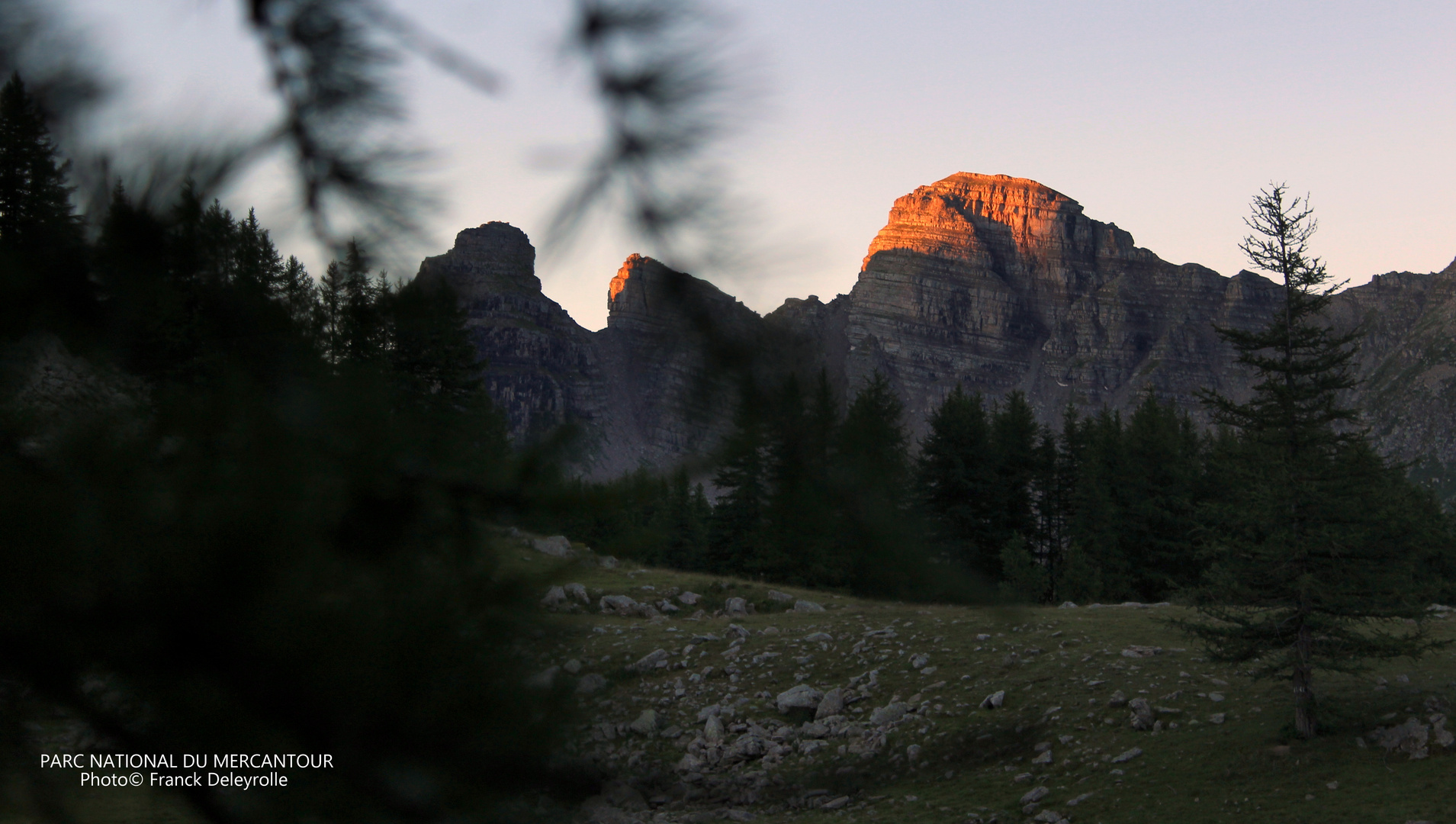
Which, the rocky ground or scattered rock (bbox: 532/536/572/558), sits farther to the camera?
the rocky ground

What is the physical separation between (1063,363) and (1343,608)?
7770 inches

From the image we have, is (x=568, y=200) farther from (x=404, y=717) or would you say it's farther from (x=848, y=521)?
(x=404, y=717)

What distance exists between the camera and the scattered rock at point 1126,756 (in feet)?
35.5

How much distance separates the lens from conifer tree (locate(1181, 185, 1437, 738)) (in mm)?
11586

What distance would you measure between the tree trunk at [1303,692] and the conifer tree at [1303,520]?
0.01m

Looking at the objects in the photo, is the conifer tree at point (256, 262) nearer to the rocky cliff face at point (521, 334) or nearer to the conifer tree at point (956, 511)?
the rocky cliff face at point (521, 334)

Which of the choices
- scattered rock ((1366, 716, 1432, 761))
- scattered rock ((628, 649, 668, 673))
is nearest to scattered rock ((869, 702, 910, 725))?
scattered rock ((628, 649, 668, 673))

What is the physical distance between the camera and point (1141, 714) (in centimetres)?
1169

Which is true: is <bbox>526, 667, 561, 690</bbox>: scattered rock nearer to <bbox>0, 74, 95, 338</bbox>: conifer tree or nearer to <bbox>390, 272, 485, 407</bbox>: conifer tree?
<bbox>390, 272, 485, 407</bbox>: conifer tree

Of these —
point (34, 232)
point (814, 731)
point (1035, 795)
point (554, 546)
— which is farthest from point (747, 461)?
point (814, 731)

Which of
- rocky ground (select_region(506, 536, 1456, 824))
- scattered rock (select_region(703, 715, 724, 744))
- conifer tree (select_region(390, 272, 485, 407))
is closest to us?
conifer tree (select_region(390, 272, 485, 407))

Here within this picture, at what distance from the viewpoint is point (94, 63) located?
172 cm

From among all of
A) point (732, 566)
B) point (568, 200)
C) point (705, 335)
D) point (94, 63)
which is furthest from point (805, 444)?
point (732, 566)

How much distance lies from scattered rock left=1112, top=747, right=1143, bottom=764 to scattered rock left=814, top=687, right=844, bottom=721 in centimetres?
358
